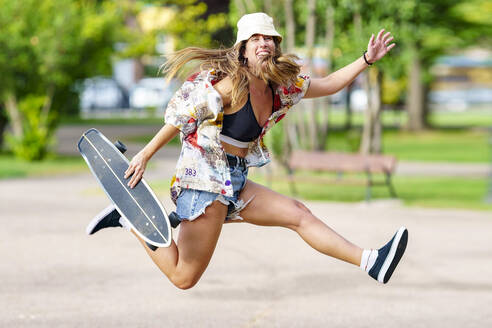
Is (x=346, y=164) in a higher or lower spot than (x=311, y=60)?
lower

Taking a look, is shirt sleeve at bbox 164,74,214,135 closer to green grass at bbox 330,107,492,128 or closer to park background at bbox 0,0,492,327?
park background at bbox 0,0,492,327

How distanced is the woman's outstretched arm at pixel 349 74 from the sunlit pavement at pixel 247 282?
4.97 feet

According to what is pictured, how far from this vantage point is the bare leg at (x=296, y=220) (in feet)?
14.9

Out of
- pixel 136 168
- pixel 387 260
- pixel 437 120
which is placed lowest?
pixel 437 120

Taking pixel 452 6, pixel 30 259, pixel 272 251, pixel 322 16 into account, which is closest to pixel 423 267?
pixel 272 251

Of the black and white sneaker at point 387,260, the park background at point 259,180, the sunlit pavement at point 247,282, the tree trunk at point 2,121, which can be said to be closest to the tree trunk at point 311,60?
the park background at point 259,180

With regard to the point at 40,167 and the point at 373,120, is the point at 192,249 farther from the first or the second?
the point at 40,167

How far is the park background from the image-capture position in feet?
19.3

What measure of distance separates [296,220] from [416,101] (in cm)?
3216

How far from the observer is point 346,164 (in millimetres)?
12727

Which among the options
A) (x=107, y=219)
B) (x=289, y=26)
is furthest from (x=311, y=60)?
(x=107, y=219)

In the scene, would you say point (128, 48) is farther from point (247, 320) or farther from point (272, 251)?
point (247, 320)

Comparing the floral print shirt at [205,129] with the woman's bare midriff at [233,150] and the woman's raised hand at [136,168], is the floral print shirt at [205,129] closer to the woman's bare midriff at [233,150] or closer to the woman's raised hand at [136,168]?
the woman's bare midriff at [233,150]

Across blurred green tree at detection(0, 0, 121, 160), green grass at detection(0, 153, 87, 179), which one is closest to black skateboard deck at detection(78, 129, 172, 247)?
green grass at detection(0, 153, 87, 179)
